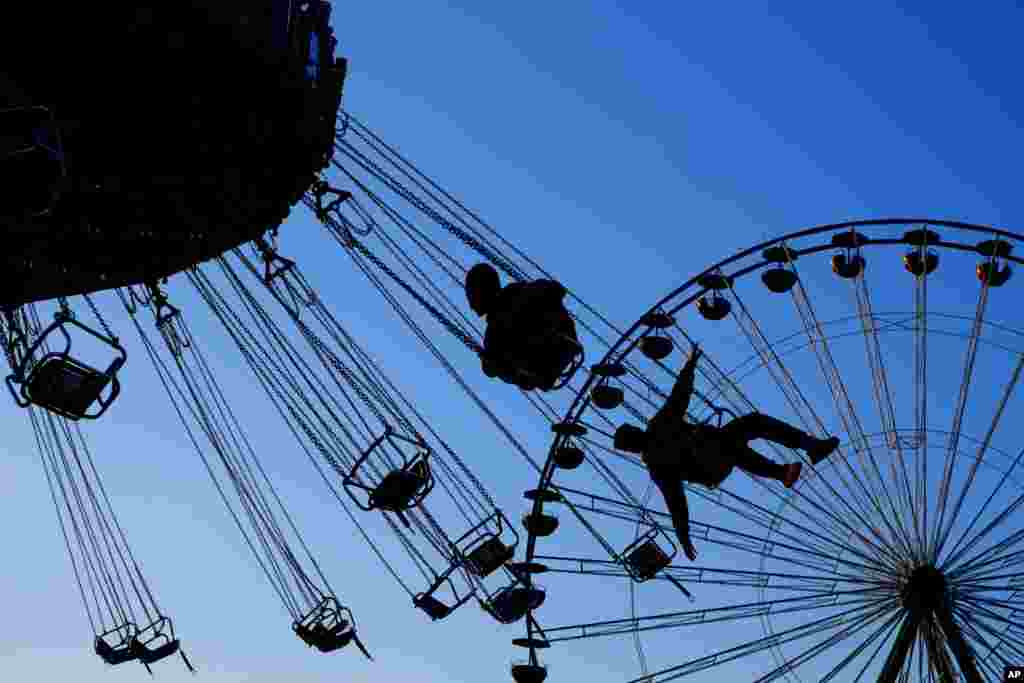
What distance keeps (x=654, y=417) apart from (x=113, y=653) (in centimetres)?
1142

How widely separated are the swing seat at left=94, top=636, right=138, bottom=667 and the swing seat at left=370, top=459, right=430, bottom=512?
24.5ft

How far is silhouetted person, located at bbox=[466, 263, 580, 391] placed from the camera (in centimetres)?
1545

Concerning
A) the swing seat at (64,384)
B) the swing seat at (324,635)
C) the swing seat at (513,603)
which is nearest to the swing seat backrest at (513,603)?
the swing seat at (513,603)

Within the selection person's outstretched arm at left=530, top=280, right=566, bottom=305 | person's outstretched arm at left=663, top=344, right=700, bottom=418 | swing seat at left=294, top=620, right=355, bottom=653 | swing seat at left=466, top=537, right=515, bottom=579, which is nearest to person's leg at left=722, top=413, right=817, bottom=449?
person's outstretched arm at left=663, top=344, right=700, bottom=418

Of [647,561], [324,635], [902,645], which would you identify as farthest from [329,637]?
[902,645]

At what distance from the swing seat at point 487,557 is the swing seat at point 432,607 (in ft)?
2.87

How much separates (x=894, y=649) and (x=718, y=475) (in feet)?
11.1

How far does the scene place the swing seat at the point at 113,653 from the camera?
861 inches

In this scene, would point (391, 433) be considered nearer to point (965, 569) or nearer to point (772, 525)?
point (772, 525)

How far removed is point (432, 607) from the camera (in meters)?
19.5

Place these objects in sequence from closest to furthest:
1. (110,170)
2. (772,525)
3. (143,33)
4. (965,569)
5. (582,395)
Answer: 1. (143,33)
2. (110,170)
3. (965,569)
4. (772,525)
5. (582,395)

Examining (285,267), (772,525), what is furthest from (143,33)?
(772,525)

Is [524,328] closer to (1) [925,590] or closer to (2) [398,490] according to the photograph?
(2) [398,490]

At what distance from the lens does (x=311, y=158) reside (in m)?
17.0
